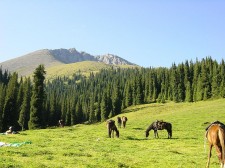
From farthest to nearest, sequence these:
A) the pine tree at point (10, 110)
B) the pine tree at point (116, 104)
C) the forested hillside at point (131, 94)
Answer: the pine tree at point (116, 104), the forested hillside at point (131, 94), the pine tree at point (10, 110)

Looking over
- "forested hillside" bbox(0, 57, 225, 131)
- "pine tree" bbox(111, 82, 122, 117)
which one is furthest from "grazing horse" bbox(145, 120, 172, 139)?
"pine tree" bbox(111, 82, 122, 117)

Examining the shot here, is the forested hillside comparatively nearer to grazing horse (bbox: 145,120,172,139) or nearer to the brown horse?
grazing horse (bbox: 145,120,172,139)

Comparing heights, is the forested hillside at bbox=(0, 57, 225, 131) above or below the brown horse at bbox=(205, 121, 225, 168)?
above

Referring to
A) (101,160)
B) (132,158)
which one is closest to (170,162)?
(132,158)

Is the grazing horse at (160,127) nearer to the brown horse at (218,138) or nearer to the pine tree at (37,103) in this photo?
the brown horse at (218,138)

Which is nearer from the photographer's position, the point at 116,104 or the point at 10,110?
the point at 10,110

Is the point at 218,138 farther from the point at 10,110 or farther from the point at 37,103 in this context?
the point at 10,110

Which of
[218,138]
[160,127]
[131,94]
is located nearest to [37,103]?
[160,127]

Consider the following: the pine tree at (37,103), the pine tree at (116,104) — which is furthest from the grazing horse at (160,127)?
the pine tree at (116,104)

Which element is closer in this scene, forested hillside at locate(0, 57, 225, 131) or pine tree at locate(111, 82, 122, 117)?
A: forested hillside at locate(0, 57, 225, 131)

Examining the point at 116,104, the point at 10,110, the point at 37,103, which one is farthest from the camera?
the point at 116,104

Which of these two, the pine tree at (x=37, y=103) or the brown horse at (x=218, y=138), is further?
the pine tree at (x=37, y=103)

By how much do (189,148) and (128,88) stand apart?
132m

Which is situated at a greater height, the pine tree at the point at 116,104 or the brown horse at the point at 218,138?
the pine tree at the point at 116,104
